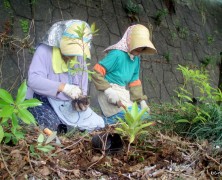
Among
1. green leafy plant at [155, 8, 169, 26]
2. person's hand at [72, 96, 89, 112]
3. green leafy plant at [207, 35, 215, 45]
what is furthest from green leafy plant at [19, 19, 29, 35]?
green leafy plant at [207, 35, 215, 45]

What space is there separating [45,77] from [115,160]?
1.28 meters

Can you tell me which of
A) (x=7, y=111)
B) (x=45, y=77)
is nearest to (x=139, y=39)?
(x=45, y=77)

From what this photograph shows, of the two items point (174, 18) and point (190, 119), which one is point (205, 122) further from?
point (174, 18)

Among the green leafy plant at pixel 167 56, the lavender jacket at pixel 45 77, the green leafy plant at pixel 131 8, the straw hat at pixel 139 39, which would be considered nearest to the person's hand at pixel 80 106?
the lavender jacket at pixel 45 77

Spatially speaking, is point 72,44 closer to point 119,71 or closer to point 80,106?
point 80,106

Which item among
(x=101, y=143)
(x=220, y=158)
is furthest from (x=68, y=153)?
(x=220, y=158)

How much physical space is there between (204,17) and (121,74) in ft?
17.3

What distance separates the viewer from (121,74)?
3.23 metres

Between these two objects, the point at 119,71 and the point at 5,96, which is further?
the point at 119,71

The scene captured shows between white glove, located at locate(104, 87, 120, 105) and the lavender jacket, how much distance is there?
0.75 feet

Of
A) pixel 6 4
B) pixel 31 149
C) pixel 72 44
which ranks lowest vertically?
pixel 31 149

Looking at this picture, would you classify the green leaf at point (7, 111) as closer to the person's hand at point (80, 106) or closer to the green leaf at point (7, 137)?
the green leaf at point (7, 137)

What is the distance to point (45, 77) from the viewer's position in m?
2.69

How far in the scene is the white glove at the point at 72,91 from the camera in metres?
2.57
